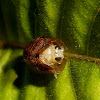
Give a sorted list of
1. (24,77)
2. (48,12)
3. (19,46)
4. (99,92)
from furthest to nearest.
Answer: (19,46) → (24,77) → (48,12) → (99,92)

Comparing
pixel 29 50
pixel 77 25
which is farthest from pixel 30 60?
pixel 77 25

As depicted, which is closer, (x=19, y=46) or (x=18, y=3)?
(x=18, y=3)

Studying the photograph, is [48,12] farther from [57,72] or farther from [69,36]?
[57,72]

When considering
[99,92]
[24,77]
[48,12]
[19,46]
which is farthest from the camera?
[19,46]
